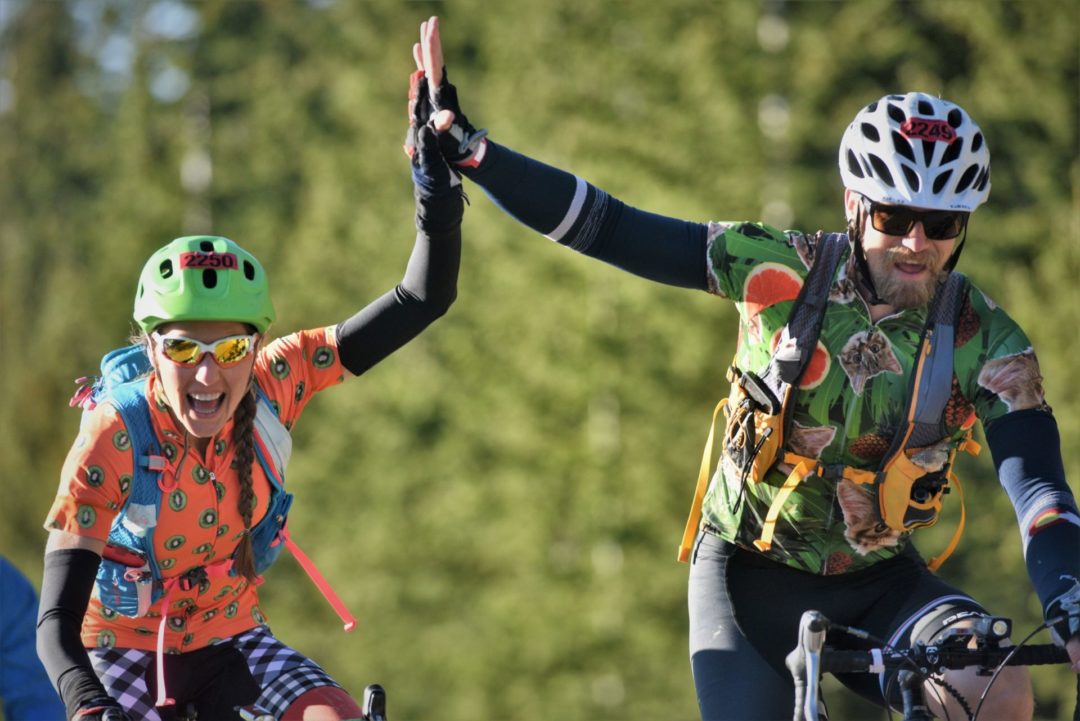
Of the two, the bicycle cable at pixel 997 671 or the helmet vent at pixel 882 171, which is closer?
the bicycle cable at pixel 997 671

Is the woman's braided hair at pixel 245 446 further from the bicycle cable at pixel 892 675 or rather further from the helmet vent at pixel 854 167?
the helmet vent at pixel 854 167

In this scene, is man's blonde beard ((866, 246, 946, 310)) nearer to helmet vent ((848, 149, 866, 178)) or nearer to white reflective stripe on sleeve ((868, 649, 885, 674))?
helmet vent ((848, 149, 866, 178))

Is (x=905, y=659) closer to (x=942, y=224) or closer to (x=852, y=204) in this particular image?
(x=942, y=224)

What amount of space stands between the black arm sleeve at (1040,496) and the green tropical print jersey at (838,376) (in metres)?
0.12

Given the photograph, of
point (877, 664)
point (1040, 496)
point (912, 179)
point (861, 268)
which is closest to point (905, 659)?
point (877, 664)

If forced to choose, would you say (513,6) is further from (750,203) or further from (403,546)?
(403,546)

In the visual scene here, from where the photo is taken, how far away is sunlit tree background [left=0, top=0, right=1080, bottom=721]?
1841 centimetres

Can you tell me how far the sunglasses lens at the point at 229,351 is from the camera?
538 cm

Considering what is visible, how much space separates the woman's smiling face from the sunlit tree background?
13.0 meters

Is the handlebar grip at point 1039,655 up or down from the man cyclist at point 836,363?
down

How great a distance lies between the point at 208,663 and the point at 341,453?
1766 cm

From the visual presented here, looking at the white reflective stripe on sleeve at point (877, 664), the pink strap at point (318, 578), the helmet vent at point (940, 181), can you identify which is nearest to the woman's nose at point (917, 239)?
the helmet vent at point (940, 181)

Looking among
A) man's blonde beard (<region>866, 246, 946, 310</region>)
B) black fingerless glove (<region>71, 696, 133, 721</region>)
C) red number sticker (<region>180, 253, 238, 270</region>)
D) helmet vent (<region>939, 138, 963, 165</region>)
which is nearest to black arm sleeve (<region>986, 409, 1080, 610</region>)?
man's blonde beard (<region>866, 246, 946, 310</region>)

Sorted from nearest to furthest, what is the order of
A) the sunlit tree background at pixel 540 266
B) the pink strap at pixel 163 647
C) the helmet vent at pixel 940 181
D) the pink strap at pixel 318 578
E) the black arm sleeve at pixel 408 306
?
the helmet vent at pixel 940 181, the pink strap at pixel 163 647, the pink strap at pixel 318 578, the black arm sleeve at pixel 408 306, the sunlit tree background at pixel 540 266
